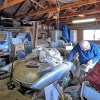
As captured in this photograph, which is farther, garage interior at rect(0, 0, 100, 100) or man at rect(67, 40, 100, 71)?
man at rect(67, 40, 100, 71)

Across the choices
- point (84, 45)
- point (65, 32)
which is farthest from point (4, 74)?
point (65, 32)

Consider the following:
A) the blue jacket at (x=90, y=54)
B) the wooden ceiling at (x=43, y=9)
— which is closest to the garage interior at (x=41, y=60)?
the wooden ceiling at (x=43, y=9)

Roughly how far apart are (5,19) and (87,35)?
5.46 metres

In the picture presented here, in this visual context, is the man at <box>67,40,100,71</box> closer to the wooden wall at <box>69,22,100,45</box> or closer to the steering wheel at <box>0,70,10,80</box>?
the steering wheel at <box>0,70,10,80</box>

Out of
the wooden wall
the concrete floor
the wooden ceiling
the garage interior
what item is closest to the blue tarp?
the garage interior

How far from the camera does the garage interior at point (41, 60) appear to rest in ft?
7.89

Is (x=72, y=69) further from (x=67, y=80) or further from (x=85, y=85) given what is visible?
(x=85, y=85)

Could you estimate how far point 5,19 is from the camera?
5.77 meters

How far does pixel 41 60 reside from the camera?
3.54 m

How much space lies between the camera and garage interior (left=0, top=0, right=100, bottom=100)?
241cm

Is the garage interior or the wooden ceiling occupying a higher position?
the wooden ceiling

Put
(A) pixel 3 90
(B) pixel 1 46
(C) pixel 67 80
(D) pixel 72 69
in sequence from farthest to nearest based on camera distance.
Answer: (B) pixel 1 46
(D) pixel 72 69
(A) pixel 3 90
(C) pixel 67 80

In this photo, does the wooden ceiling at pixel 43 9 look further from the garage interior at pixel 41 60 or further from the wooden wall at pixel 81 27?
the wooden wall at pixel 81 27

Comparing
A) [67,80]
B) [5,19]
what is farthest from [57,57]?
[5,19]
